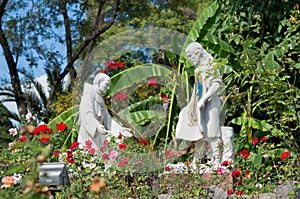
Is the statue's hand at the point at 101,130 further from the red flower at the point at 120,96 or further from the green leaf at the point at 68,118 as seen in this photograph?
the red flower at the point at 120,96

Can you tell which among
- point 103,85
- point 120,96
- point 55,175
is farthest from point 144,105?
point 55,175

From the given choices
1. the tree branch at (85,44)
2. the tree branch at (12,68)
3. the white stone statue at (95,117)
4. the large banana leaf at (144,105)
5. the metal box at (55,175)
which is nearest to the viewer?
the metal box at (55,175)

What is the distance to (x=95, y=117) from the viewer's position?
7055 millimetres

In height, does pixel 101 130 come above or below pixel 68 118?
below

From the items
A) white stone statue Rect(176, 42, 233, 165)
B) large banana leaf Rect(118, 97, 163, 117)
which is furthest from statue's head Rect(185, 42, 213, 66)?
large banana leaf Rect(118, 97, 163, 117)

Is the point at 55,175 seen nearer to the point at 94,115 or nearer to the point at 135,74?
the point at 94,115

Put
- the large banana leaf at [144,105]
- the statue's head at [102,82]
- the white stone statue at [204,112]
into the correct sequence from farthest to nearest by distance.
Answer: the large banana leaf at [144,105] → the statue's head at [102,82] → the white stone statue at [204,112]

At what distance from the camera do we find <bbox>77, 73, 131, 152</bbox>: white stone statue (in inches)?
275

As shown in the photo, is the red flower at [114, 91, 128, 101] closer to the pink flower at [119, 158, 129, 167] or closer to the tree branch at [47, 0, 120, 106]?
the pink flower at [119, 158, 129, 167]

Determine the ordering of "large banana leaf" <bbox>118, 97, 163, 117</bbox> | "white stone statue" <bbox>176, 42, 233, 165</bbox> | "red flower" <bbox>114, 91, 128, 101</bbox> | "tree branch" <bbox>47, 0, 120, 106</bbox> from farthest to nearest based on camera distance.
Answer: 1. "tree branch" <bbox>47, 0, 120, 106</bbox>
2. "red flower" <bbox>114, 91, 128, 101</bbox>
3. "large banana leaf" <bbox>118, 97, 163, 117</bbox>
4. "white stone statue" <bbox>176, 42, 233, 165</bbox>

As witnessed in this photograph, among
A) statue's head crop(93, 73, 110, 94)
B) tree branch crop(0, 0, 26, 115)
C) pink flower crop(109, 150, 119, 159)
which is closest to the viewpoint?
pink flower crop(109, 150, 119, 159)

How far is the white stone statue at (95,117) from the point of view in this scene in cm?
699

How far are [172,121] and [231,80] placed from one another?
1.23m

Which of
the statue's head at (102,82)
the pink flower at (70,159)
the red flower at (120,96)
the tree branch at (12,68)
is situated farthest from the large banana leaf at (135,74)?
the tree branch at (12,68)
